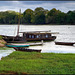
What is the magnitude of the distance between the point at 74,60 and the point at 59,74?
13.0 feet

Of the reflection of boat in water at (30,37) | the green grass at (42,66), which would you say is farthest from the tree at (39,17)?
the green grass at (42,66)

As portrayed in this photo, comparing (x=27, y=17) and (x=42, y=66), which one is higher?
(x=42, y=66)

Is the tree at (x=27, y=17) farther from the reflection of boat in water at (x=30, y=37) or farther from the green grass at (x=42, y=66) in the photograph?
the green grass at (x=42, y=66)

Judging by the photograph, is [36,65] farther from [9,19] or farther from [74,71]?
[9,19]

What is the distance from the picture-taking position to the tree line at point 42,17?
456 feet

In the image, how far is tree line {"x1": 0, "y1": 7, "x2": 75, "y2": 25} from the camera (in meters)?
139

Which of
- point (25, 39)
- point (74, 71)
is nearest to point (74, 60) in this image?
point (74, 71)

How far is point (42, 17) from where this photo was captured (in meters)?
148

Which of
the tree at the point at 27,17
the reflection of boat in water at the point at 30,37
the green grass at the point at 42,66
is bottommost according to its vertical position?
the tree at the point at 27,17

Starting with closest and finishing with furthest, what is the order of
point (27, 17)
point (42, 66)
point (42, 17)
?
point (42, 66) → point (42, 17) → point (27, 17)

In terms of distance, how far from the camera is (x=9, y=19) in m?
160

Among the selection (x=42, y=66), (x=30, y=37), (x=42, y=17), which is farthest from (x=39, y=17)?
(x=42, y=66)

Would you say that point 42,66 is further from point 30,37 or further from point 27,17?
point 27,17

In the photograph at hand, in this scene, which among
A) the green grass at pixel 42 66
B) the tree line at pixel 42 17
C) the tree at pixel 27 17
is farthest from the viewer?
the tree at pixel 27 17
